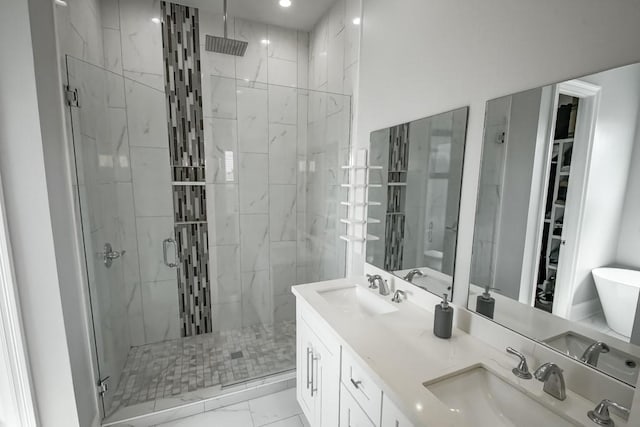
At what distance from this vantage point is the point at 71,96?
4.96 ft

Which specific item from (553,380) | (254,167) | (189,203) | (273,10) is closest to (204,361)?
(189,203)

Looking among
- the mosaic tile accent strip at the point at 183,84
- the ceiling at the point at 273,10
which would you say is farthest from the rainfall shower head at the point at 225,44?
the mosaic tile accent strip at the point at 183,84

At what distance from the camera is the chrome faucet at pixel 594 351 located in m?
0.86

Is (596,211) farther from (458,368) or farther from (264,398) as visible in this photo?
(264,398)

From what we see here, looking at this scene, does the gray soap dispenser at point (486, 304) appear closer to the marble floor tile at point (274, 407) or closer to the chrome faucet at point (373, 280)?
the chrome faucet at point (373, 280)

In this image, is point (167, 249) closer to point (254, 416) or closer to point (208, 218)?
point (208, 218)

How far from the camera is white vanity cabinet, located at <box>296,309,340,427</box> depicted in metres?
1.34

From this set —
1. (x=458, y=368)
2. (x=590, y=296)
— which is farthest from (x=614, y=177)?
(x=458, y=368)

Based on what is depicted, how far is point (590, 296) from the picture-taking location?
35.6 inches

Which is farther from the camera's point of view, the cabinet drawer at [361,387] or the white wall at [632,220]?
the cabinet drawer at [361,387]

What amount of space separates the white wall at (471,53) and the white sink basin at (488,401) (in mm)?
377

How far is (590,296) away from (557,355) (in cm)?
23

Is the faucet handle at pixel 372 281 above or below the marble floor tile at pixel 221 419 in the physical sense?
above

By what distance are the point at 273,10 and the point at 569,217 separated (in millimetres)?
2704
